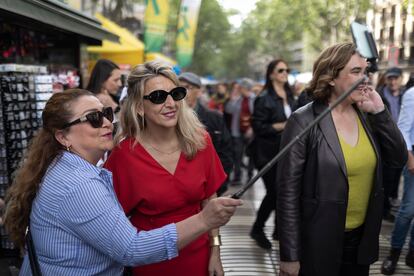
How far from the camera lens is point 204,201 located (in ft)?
8.68

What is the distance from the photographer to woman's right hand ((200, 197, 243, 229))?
1.64m

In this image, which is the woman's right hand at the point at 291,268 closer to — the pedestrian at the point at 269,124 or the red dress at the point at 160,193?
the red dress at the point at 160,193

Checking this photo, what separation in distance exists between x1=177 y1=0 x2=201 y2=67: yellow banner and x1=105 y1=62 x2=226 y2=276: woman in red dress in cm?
959

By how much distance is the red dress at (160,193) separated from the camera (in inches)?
94.2

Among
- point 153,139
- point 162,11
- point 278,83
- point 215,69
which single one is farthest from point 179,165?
point 215,69

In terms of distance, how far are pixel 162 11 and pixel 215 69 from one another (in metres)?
88.4

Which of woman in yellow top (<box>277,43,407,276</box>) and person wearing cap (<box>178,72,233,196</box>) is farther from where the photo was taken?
person wearing cap (<box>178,72,233,196</box>)

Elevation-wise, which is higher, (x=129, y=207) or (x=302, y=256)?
(x=129, y=207)

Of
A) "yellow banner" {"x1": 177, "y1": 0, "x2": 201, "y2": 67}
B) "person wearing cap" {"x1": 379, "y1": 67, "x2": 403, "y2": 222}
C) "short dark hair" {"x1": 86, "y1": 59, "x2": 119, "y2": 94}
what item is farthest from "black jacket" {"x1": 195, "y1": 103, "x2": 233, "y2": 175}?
"yellow banner" {"x1": 177, "y1": 0, "x2": 201, "y2": 67}

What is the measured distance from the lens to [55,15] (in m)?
4.71

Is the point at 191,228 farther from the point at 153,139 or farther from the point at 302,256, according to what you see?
the point at 302,256

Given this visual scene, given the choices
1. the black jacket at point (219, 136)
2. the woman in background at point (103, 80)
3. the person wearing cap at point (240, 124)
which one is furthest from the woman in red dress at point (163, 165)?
the person wearing cap at point (240, 124)

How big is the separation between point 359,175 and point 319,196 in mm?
271

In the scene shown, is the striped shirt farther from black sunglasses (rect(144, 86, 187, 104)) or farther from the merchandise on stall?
the merchandise on stall
